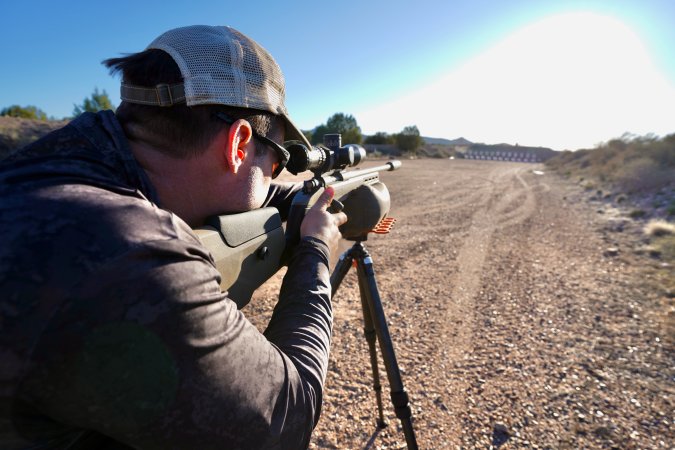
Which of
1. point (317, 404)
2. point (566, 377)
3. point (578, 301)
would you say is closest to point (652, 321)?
point (578, 301)

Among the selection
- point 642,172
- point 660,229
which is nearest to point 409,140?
point 642,172

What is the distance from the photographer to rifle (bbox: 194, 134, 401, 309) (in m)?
1.59

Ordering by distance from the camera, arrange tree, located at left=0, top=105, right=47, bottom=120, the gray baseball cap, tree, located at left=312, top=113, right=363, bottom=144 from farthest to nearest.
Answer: tree, located at left=312, top=113, right=363, bottom=144, tree, located at left=0, top=105, right=47, bottom=120, the gray baseball cap

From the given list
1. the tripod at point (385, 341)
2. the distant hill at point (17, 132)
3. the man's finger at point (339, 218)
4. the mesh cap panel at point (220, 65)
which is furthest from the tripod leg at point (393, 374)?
the distant hill at point (17, 132)

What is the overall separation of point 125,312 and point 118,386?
0.55 feet

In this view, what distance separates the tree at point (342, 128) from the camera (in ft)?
151

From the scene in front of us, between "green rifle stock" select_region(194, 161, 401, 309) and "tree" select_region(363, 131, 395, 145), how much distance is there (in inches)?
2103

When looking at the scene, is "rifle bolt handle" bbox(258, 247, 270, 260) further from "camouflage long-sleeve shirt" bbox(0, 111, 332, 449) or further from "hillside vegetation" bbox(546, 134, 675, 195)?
"hillside vegetation" bbox(546, 134, 675, 195)

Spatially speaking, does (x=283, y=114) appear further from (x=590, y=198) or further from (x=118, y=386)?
(x=590, y=198)

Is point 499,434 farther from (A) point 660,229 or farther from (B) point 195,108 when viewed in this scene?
(A) point 660,229

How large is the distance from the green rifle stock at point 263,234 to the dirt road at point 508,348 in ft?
5.35

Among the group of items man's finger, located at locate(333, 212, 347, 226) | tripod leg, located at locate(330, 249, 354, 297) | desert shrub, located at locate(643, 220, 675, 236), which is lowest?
desert shrub, located at locate(643, 220, 675, 236)

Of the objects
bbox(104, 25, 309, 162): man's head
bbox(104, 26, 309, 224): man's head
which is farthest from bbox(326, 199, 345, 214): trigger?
bbox(104, 25, 309, 162): man's head

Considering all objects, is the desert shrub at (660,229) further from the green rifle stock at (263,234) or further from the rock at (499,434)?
the green rifle stock at (263,234)
